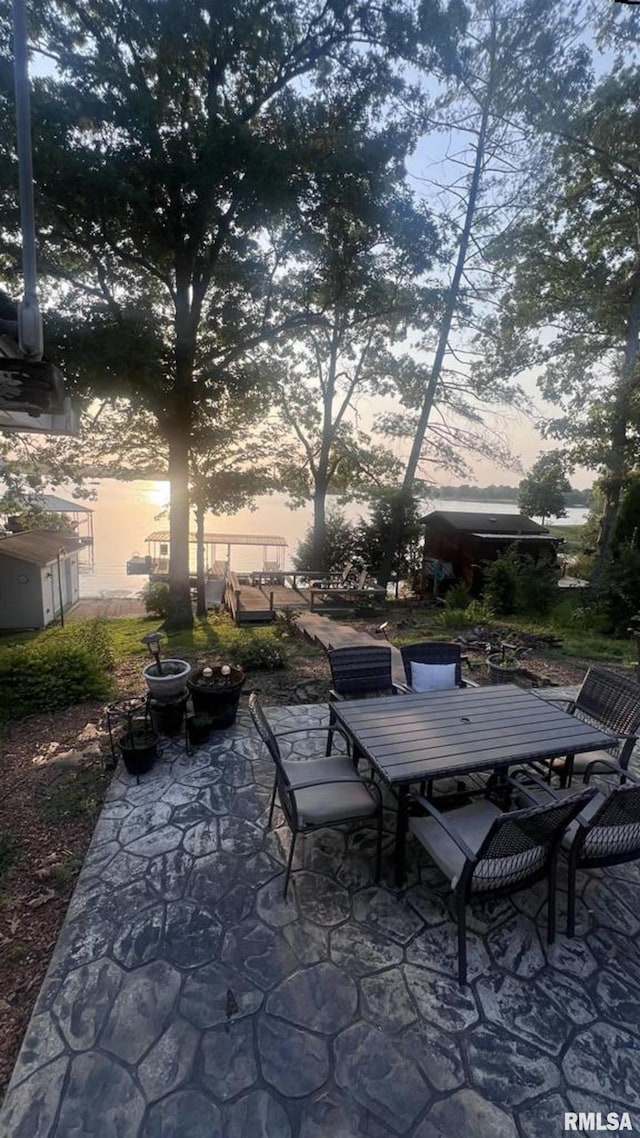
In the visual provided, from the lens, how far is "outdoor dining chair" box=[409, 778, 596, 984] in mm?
2174

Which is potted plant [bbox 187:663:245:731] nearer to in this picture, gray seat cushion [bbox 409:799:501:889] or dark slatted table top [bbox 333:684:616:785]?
dark slatted table top [bbox 333:684:616:785]

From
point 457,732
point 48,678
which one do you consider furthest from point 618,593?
point 48,678

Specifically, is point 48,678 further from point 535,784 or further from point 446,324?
point 446,324

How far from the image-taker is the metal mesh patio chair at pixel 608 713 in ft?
11.3

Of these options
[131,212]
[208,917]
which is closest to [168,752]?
[208,917]

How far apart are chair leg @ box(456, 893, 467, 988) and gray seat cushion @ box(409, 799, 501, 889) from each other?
0.08 m

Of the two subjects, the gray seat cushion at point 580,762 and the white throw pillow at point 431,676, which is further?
the white throw pillow at point 431,676

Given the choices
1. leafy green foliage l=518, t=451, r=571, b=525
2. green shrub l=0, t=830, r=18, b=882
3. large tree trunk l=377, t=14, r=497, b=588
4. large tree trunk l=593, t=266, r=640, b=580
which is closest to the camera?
green shrub l=0, t=830, r=18, b=882

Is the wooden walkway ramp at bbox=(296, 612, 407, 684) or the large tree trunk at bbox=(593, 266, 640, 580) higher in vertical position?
the large tree trunk at bbox=(593, 266, 640, 580)

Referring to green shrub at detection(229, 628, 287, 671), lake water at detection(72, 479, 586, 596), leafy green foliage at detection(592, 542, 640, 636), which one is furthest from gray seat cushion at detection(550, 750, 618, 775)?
lake water at detection(72, 479, 586, 596)

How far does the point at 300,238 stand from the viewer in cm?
790

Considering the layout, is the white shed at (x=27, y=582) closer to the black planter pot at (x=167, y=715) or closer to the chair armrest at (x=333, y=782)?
the black planter pot at (x=167, y=715)

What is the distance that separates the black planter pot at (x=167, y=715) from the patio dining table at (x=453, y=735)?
6.21 ft

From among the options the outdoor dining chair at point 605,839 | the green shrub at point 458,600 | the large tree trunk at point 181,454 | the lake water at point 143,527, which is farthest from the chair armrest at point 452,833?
the lake water at point 143,527
